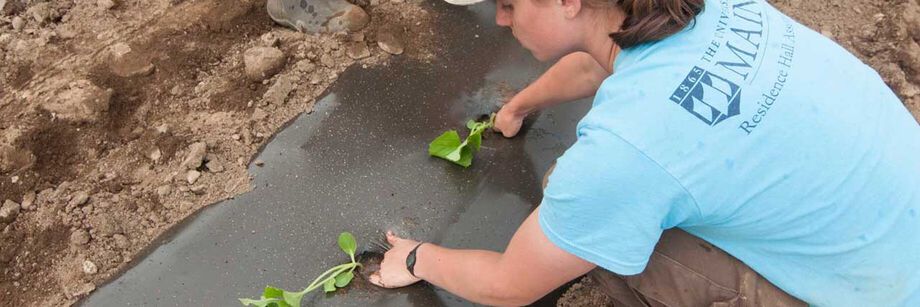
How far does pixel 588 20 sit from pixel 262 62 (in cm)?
134

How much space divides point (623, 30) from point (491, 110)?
106 centimetres

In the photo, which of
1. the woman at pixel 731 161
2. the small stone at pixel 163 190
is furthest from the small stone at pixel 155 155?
the woman at pixel 731 161

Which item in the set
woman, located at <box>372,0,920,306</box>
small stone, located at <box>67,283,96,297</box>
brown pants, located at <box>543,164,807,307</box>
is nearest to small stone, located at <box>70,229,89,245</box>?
small stone, located at <box>67,283,96,297</box>

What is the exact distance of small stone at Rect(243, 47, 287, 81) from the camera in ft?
7.62

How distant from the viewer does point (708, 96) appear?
1154 millimetres

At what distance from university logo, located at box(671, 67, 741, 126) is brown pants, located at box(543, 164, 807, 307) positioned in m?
0.43

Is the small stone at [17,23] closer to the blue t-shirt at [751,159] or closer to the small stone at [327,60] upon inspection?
the small stone at [327,60]

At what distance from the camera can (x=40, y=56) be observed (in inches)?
94.3

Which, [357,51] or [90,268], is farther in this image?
[357,51]

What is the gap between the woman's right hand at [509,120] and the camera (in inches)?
84.7

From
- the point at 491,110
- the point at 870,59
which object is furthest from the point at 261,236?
the point at 870,59

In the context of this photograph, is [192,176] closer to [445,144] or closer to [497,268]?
[445,144]

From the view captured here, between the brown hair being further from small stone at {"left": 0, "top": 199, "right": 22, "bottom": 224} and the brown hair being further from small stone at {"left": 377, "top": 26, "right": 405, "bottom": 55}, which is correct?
small stone at {"left": 0, "top": 199, "right": 22, "bottom": 224}

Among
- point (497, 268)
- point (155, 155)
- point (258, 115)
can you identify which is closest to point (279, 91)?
point (258, 115)
